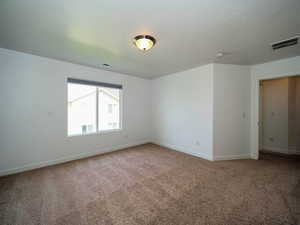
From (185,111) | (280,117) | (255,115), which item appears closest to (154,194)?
(185,111)

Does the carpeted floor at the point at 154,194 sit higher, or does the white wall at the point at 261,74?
the white wall at the point at 261,74

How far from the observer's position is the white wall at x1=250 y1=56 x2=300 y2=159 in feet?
9.75

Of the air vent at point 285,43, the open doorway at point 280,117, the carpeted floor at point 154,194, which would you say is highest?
the air vent at point 285,43

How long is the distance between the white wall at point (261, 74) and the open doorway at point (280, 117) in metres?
0.49

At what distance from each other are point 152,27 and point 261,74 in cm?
336

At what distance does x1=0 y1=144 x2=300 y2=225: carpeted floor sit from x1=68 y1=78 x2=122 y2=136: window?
1123 mm

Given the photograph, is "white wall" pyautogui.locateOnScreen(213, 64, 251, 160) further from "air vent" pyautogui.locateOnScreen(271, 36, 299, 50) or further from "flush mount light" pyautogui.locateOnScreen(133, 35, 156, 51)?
"flush mount light" pyautogui.locateOnScreen(133, 35, 156, 51)

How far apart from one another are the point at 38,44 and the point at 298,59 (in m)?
5.54

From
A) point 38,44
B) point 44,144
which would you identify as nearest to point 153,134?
point 44,144

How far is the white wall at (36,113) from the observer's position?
2.63 metres

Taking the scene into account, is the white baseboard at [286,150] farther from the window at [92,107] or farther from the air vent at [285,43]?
the window at [92,107]

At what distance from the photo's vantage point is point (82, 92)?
147 inches

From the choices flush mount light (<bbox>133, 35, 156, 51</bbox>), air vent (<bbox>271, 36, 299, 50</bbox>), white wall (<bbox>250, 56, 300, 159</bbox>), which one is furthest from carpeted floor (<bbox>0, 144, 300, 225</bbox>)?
air vent (<bbox>271, 36, 299, 50</bbox>)

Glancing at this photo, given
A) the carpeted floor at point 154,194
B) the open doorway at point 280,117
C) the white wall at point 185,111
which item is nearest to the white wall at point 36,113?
the carpeted floor at point 154,194
